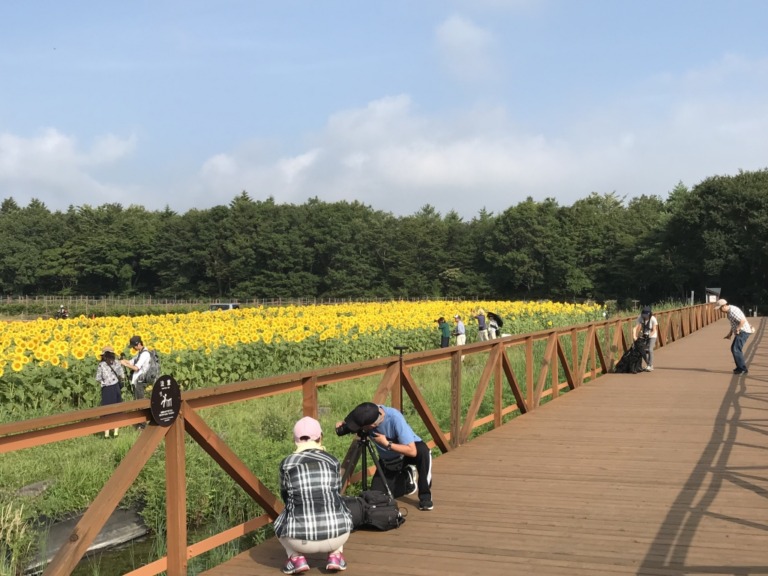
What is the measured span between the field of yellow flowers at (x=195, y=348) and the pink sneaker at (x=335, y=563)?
8.81 meters

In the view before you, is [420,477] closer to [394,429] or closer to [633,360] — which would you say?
[394,429]

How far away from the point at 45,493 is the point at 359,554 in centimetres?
438

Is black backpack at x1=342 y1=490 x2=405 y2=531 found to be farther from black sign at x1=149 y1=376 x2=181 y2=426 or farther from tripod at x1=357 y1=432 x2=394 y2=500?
black sign at x1=149 y1=376 x2=181 y2=426

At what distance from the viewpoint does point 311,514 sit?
435 centimetres

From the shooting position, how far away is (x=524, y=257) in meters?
87.6

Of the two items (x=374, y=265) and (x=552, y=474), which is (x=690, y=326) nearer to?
(x=552, y=474)

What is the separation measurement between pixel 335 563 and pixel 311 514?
292 millimetres

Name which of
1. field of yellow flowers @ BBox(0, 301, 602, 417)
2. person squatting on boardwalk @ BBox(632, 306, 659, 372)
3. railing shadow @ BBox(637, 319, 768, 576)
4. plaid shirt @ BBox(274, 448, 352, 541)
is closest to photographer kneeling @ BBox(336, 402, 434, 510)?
plaid shirt @ BBox(274, 448, 352, 541)

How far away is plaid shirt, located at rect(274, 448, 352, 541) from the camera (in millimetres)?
4336

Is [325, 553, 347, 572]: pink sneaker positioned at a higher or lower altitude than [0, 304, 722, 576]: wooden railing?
lower

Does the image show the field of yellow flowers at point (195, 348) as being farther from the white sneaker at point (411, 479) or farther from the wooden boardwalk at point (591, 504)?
the white sneaker at point (411, 479)

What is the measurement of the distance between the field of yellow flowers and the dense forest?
5533 cm

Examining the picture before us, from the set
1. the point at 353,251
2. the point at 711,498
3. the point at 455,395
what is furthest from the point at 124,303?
the point at 711,498

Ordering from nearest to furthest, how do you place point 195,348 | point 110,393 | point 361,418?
point 361,418 < point 110,393 < point 195,348
